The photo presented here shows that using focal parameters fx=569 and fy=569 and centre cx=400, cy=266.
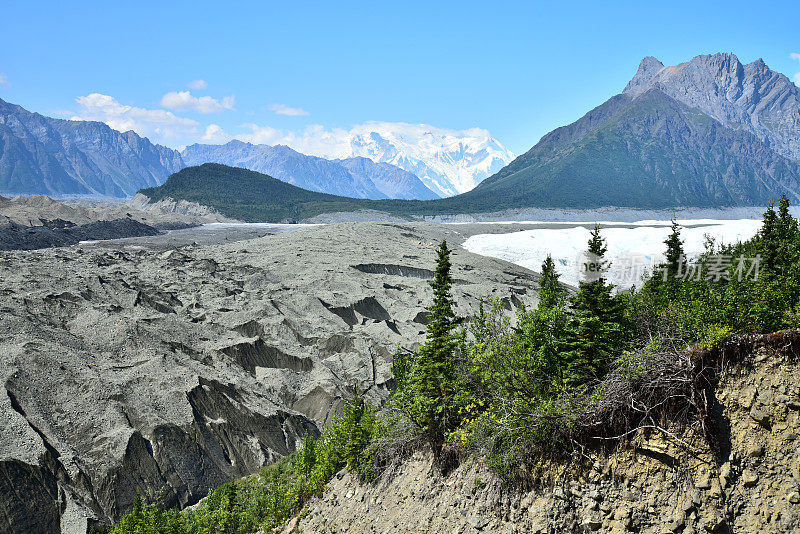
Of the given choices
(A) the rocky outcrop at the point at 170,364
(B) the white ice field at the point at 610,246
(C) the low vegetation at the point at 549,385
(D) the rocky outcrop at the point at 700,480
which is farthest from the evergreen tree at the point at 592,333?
(B) the white ice field at the point at 610,246

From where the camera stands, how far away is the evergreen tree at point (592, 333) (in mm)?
15938

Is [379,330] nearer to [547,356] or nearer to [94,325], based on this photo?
[94,325]

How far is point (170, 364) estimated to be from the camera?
3906cm

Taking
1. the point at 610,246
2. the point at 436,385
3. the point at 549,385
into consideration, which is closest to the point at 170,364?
the point at 436,385

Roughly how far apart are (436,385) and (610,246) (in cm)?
9084

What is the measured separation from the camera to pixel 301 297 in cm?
5756

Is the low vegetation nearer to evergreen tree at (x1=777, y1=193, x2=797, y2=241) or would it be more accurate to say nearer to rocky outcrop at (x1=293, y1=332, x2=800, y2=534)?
rocky outcrop at (x1=293, y1=332, x2=800, y2=534)

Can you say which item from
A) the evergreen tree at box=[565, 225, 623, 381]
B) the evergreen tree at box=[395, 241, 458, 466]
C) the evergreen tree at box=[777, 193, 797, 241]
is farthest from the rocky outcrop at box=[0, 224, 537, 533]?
the evergreen tree at box=[777, 193, 797, 241]

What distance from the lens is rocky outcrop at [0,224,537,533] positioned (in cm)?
2916

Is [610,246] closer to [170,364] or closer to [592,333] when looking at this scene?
[170,364]

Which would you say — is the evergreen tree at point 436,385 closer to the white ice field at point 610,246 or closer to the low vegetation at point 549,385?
the low vegetation at point 549,385

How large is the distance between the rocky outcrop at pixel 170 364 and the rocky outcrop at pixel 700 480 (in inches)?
913

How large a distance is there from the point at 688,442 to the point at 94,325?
134 feet

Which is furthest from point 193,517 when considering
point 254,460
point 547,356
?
point 547,356
